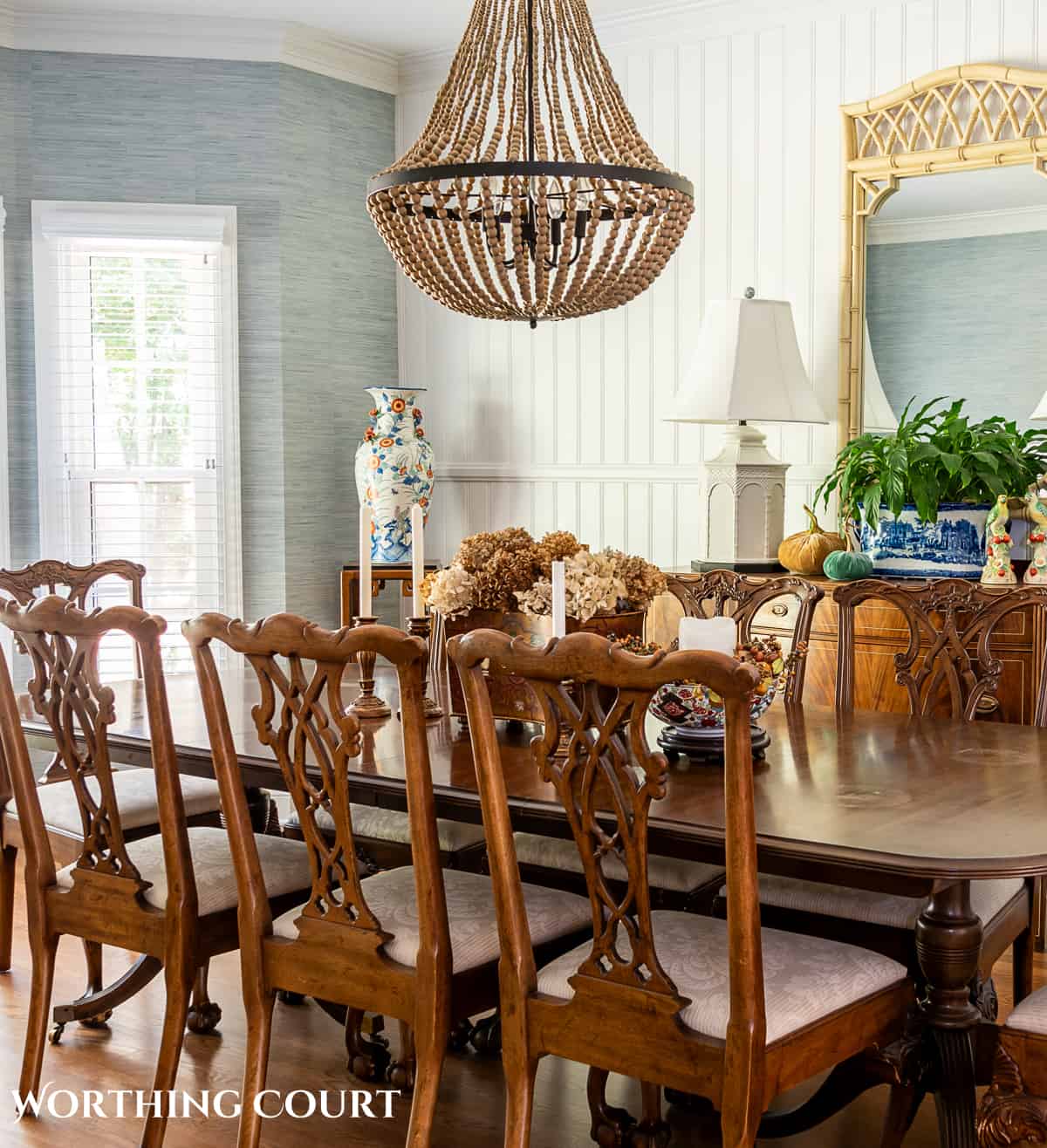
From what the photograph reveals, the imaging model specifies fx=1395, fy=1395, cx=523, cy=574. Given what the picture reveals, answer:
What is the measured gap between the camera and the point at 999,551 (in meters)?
3.90

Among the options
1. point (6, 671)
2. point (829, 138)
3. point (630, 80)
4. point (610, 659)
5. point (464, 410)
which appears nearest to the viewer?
point (610, 659)

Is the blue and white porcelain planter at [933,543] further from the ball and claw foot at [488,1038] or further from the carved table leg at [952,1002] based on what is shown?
the carved table leg at [952,1002]

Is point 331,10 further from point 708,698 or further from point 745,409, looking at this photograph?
point 708,698

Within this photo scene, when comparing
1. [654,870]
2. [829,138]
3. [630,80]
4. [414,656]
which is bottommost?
[654,870]

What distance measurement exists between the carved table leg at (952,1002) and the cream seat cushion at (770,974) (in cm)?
8

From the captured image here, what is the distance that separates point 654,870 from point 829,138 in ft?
9.11

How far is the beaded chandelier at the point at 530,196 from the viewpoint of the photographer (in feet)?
8.43

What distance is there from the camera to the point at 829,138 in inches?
178

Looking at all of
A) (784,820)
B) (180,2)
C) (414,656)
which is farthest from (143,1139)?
(180,2)

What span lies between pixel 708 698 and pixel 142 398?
3182mm

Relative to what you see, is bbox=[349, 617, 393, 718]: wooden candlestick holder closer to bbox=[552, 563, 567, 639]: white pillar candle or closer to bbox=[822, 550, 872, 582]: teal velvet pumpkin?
bbox=[552, 563, 567, 639]: white pillar candle

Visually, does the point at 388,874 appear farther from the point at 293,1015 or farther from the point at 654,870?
the point at 293,1015

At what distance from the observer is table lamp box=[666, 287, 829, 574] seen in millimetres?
4219

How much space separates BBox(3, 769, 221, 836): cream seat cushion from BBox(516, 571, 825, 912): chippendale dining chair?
0.68m
